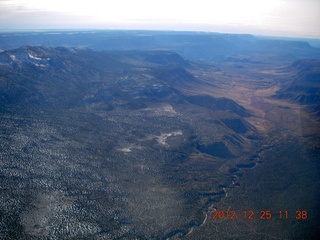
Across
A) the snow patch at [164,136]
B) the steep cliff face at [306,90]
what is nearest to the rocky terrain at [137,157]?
the snow patch at [164,136]

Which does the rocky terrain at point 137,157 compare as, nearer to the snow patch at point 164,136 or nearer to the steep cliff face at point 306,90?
the snow patch at point 164,136

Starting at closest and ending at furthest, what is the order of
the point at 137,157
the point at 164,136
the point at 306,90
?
the point at 137,157 → the point at 164,136 → the point at 306,90

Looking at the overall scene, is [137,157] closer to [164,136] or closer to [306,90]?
[164,136]

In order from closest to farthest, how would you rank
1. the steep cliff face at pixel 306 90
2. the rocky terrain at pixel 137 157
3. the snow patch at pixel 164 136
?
1. the rocky terrain at pixel 137 157
2. the snow patch at pixel 164 136
3. the steep cliff face at pixel 306 90

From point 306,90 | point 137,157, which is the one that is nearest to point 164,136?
point 137,157

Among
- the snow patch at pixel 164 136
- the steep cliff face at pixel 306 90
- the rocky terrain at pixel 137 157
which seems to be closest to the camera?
the rocky terrain at pixel 137 157

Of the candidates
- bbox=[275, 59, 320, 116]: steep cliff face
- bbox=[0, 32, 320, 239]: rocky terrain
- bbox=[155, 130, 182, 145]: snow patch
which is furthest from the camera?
bbox=[275, 59, 320, 116]: steep cliff face

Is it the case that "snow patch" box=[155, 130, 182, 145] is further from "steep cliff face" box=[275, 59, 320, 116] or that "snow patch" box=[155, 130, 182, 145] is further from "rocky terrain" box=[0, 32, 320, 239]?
"steep cliff face" box=[275, 59, 320, 116]

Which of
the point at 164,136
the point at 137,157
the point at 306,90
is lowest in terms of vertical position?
the point at 137,157

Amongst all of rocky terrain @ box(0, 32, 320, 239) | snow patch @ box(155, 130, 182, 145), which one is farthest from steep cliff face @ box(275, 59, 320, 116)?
snow patch @ box(155, 130, 182, 145)

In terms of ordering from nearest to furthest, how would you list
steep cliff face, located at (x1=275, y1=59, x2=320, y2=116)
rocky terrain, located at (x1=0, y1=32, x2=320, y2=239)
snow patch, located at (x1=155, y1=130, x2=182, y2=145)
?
1. rocky terrain, located at (x1=0, y1=32, x2=320, y2=239)
2. snow patch, located at (x1=155, y1=130, x2=182, y2=145)
3. steep cliff face, located at (x1=275, y1=59, x2=320, y2=116)

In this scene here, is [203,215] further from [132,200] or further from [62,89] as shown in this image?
[62,89]

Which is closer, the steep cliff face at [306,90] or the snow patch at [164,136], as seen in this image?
the snow patch at [164,136]
